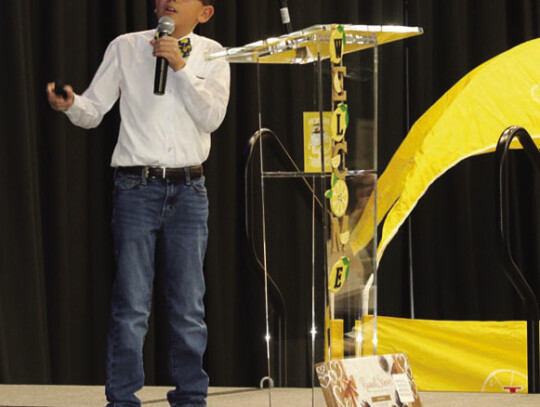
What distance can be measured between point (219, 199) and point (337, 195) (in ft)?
7.62

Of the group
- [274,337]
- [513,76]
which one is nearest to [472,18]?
[513,76]

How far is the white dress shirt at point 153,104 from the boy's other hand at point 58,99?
0.15ft

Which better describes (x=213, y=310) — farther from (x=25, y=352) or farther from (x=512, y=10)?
(x=512, y=10)

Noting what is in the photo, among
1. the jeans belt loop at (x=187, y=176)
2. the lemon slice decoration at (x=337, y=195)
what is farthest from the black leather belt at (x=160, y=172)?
the lemon slice decoration at (x=337, y=195)

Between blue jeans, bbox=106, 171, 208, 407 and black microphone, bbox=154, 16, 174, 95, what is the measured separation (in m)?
0.26

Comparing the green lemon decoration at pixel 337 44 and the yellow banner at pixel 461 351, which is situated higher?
the green lemon decoration at pixel 337 44

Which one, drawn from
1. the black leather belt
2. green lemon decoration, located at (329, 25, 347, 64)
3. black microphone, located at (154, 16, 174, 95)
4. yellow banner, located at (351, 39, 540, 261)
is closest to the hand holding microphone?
black microphone, located at (154, 16, 174, 95)

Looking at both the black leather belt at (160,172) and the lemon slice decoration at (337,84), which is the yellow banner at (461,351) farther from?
the lemon slice decoration at (337,84)

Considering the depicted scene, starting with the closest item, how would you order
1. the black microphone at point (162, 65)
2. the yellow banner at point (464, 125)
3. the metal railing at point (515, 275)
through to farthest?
the black microphone at point (162, 65) < the metal railing at point (515, 275) < the yellow banner at point (464, 125)

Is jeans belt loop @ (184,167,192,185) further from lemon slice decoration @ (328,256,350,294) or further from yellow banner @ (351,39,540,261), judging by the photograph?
yellow banner @ (351,39,540,261)

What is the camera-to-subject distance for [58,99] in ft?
7.44

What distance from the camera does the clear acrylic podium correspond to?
2105 mm

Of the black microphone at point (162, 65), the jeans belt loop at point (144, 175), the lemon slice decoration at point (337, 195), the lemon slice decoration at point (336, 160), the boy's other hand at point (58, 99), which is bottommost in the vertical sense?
the lemon slice decoration at point (337, 195)

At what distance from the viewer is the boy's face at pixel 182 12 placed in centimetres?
238
